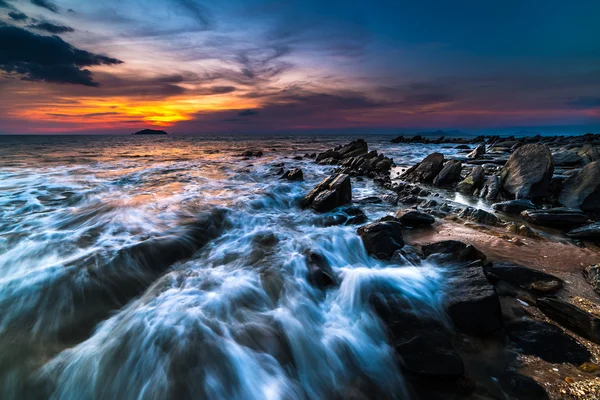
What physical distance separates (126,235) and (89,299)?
7.95 feet

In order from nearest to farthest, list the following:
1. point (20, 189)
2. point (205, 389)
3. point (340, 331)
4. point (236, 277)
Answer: point (205, 389), point (340, 331), point (236, 277), point (20, 189)

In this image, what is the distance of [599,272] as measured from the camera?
12.4 ft

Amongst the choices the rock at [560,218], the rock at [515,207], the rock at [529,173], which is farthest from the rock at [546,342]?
the rock at [529,173]

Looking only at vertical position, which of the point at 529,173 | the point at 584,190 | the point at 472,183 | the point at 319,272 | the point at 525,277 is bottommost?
the point at 319,272

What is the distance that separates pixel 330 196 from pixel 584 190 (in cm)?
706

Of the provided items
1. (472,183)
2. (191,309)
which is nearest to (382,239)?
(191,309)

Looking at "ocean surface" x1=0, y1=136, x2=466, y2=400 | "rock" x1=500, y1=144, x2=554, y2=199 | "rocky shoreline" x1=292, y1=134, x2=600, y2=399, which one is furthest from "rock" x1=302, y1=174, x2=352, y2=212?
"rock" x1=500, y1=144, x2=554, y2=199

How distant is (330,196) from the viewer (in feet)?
28.4

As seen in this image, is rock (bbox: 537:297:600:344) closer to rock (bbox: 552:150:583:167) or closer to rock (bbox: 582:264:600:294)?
rock (bbox: 582:264:600:294)

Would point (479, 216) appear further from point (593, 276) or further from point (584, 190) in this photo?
point (584, 190)

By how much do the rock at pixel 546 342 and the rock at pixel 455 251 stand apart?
141 centimetres

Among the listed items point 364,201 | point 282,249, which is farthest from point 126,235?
point 364,201

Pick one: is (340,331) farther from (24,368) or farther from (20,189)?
(20,189)

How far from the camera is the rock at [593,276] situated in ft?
12.0
